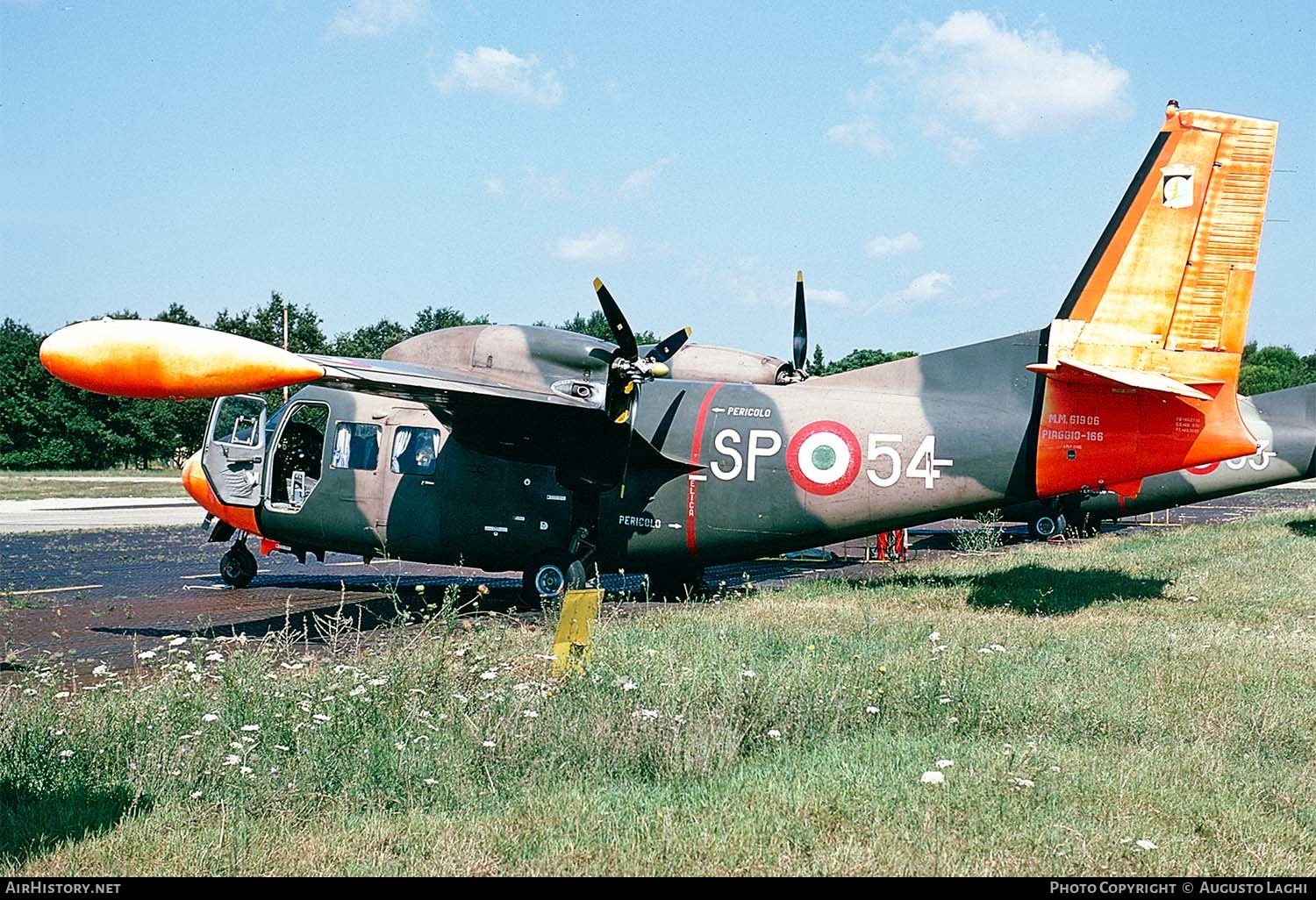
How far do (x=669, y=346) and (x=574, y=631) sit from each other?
7259mm

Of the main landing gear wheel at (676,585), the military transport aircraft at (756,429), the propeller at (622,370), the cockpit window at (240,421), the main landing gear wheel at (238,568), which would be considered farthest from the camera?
the main landing gear wheel at (238,568)

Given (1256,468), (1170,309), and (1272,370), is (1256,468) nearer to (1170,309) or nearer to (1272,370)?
(1170,309)

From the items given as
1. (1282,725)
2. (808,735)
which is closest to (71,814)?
(808,735)

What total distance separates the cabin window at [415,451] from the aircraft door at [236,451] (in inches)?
100

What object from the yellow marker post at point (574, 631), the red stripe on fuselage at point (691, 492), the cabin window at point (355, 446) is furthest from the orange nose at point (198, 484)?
the yellow marker post at point (574, 631)

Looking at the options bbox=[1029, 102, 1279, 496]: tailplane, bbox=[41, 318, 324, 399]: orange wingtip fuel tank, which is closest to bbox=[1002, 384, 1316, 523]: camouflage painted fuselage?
bbox=[1029, 102, 1279, 496]: tailplane

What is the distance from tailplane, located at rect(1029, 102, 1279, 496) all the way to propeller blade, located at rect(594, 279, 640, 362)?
5417 millimetres

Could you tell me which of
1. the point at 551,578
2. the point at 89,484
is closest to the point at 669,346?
the point at 551,578

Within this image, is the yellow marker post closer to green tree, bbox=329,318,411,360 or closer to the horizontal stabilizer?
the horizontal stabilizer

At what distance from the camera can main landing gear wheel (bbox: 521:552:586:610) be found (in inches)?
639

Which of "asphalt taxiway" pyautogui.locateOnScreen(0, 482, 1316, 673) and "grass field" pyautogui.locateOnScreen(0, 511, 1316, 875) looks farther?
"asphalt taxiway" pyautogui.locateOnScreen(0, 482, 1316, 673)

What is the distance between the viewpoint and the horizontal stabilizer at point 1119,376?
13.4 m

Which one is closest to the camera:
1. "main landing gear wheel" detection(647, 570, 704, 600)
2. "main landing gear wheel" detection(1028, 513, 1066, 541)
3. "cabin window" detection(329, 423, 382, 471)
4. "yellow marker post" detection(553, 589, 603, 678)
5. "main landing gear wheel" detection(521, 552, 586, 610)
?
"yellow marker post" detection(553, 589, 603, 678)

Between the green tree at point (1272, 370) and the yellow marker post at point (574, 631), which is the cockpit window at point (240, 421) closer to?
the yellow marker post at point (574, 631)
